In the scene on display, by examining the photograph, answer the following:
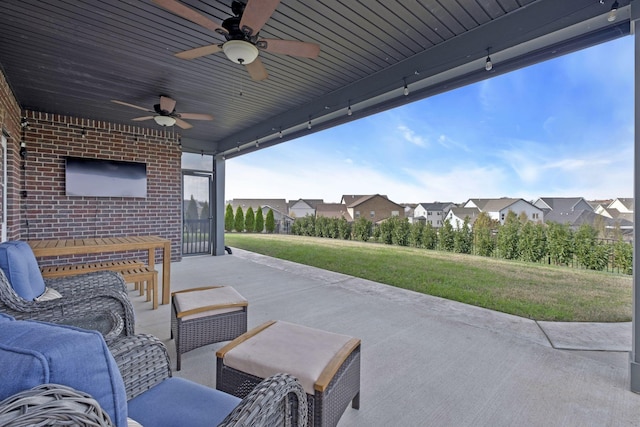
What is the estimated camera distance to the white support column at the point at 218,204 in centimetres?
764

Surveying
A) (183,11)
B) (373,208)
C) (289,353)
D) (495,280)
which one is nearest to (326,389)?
(289,353)

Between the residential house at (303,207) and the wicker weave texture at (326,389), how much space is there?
9.47 m

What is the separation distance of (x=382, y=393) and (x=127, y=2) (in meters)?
3.45

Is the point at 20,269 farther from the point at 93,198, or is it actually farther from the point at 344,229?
the point at 344,229

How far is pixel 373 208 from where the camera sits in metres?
8.77

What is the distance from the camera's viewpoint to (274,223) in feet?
41.0

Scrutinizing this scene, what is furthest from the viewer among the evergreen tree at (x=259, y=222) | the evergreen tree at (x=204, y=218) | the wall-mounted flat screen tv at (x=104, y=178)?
the evergreen tree at (x=259, y=222)

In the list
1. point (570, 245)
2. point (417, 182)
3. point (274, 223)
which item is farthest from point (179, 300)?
point (274, 223)

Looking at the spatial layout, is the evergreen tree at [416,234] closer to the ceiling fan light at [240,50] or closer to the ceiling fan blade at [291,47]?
the ceiling fan blade at [291,47]

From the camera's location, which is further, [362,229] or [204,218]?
[362,229]

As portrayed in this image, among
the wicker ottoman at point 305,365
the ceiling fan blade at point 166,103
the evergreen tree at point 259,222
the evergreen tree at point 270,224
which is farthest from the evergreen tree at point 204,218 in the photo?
the wicker ottoman at point 305,365

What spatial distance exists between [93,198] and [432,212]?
6961 millimetres

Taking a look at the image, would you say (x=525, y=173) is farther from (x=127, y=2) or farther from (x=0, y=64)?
(x=0, y=64)

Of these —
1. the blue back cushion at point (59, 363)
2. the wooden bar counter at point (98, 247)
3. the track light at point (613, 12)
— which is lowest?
the wooden bar counter at point (98, 247)
